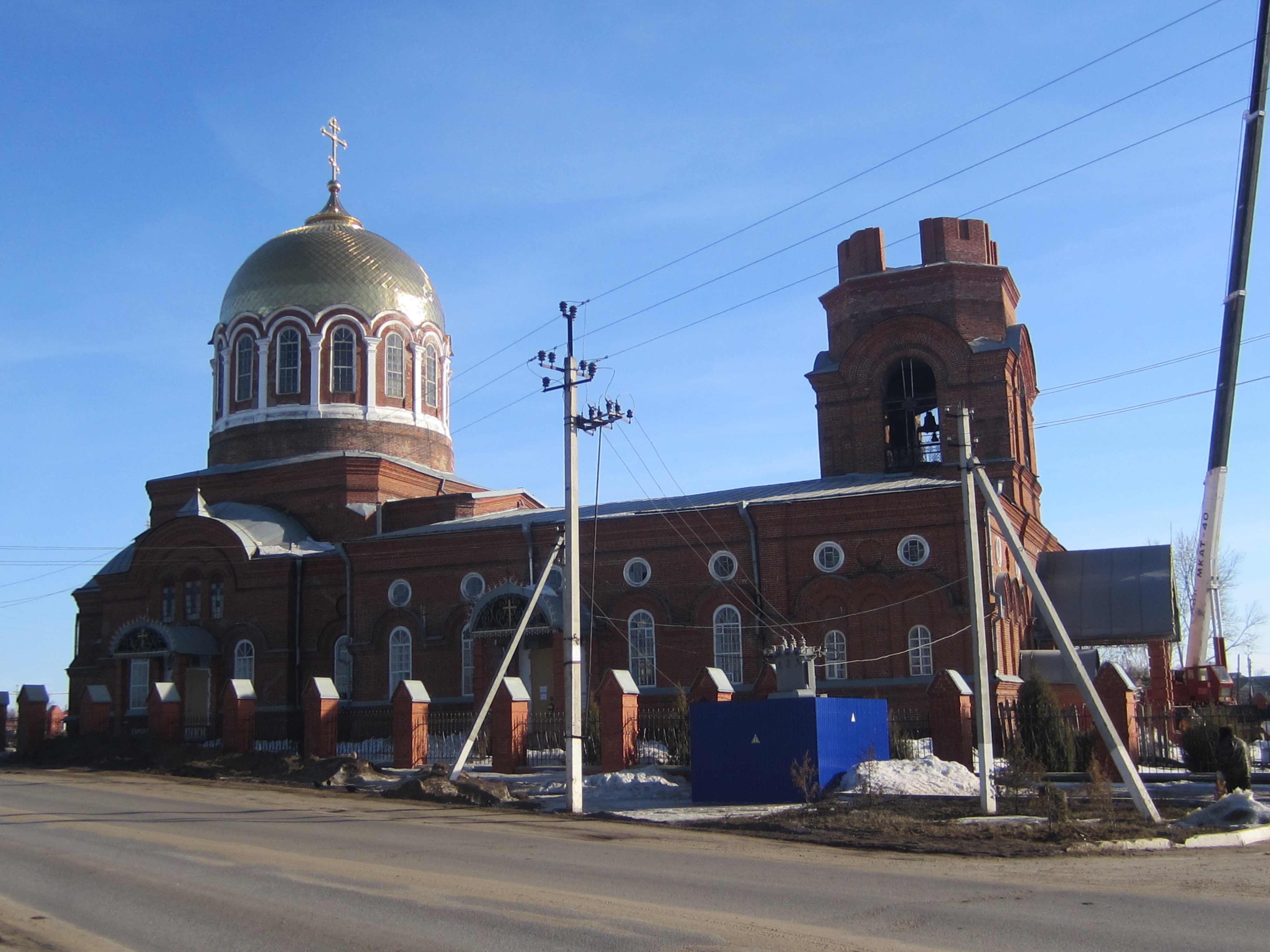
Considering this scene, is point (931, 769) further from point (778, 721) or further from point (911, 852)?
point (911, 852)

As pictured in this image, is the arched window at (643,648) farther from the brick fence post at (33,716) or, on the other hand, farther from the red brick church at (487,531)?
the brick fence post at (33,716)

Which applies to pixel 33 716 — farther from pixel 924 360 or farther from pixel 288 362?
pixel 924 360

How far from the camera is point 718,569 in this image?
24.9 metres

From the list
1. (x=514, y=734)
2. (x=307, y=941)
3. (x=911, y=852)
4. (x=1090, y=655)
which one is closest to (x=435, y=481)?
Answer: (x=514, y=734)

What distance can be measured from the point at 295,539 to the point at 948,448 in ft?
52.1

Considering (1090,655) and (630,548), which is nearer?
(1090,655)

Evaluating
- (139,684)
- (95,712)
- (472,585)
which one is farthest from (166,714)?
(472,585)

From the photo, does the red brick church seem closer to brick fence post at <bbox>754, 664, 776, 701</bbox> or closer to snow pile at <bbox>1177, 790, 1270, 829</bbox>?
brick fence post at <bbox>754, 664, 776, 701</bbox>

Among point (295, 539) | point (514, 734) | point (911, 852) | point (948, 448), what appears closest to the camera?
point (911, 852)

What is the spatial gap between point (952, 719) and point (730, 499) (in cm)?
925

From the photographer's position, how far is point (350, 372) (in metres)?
32.3

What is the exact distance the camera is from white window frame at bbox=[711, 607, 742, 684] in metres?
24.5

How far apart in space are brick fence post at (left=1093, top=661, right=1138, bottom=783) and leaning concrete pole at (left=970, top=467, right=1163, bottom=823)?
2995 mm

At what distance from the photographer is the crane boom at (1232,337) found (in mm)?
21891
